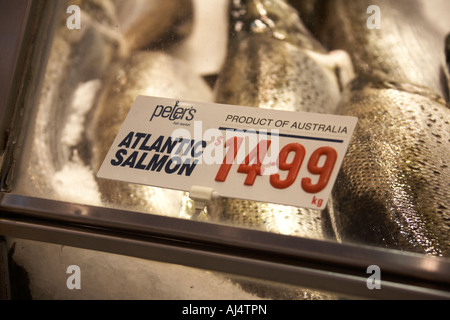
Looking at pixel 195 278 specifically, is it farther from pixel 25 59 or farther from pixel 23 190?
pixel 25 59

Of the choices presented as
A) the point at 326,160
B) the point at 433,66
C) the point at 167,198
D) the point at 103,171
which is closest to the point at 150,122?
the point at 103,171

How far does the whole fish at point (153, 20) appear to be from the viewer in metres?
1.52

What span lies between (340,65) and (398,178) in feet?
1.62

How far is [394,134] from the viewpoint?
1.15 m

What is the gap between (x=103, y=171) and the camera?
101cm

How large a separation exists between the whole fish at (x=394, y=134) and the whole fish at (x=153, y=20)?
1.46 feet

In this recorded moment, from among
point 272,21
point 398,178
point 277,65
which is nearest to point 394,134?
point 398,178

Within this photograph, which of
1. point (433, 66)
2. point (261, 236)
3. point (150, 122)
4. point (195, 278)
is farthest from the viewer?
point (433, 66)

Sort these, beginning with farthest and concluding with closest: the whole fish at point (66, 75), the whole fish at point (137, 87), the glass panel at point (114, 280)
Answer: the whole fish at point (137, 87), the whole fish at point (66, 75), the glass panel at point (114, 280)

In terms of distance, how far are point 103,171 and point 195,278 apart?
293 mm

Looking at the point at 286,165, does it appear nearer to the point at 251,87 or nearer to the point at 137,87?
the point at 251,87

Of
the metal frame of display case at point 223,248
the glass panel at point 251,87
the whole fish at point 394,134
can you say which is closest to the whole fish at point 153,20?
the glass panel at point 251,87

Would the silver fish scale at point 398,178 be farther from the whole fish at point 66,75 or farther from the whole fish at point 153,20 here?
the whole fish at point 66,75

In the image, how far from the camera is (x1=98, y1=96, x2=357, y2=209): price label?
890 mm
